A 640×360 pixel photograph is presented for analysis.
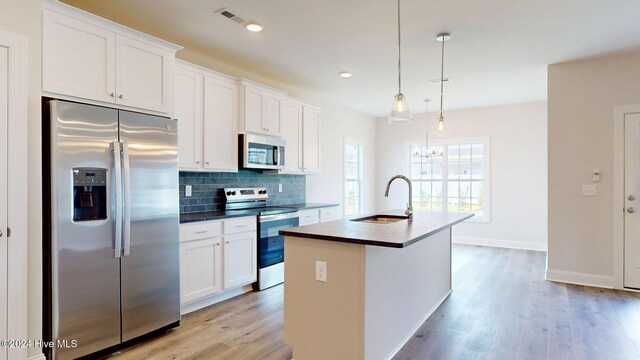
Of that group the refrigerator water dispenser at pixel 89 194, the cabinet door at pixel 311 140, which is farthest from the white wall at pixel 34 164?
the cabinet door at pixel 311 140

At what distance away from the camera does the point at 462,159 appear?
7.05 metres

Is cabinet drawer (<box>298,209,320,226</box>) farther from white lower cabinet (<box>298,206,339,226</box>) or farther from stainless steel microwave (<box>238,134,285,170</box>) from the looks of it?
stainless steel microwave (<box>238,134,285,170</box>)

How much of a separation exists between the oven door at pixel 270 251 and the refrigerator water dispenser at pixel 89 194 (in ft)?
5.74

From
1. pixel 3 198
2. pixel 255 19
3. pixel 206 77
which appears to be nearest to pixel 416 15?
pixel 255 19

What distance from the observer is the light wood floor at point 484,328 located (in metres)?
2.57

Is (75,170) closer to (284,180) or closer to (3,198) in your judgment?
(3,198)

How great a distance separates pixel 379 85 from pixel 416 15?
2.21 meters

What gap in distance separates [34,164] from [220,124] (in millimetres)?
1863

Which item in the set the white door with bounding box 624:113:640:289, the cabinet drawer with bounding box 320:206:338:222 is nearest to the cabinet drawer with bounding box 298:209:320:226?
the cabinet drawer with bounding box 320:206:338:222

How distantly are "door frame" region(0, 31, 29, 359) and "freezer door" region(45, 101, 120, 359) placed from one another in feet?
0.45

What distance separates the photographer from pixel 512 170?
6.51 meters

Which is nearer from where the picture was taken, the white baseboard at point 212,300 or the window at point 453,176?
the white baseboard at point 212,300

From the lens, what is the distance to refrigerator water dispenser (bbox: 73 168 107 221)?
92.1 inches

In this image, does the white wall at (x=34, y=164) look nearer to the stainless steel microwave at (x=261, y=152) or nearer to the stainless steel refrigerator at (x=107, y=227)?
the stainless steel refrigerator at (x=107, y=227)
